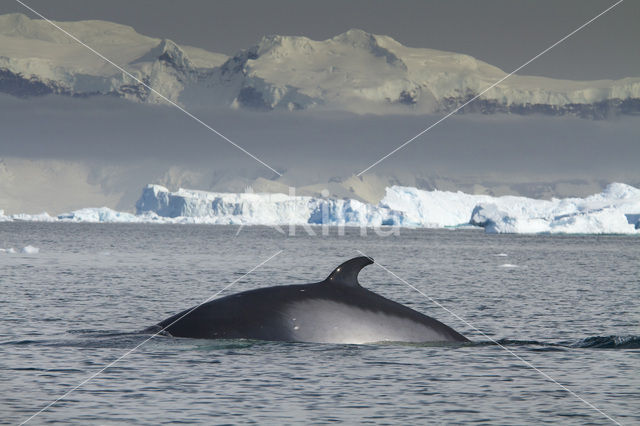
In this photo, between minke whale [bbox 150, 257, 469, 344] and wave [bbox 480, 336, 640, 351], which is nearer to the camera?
minke whale [bbox 150, 257, 469, 344]

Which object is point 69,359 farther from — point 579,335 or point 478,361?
point 579,335

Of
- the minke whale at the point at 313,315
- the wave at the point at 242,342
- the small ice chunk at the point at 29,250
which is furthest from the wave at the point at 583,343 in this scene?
the small ice chunk at the point at 29,250

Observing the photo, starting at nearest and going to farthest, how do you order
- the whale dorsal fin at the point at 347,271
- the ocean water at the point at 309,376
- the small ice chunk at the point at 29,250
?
the ocean water at the point at 309,376 → the whale dorsal fin at the point at 347,271 → the small ice chunk at the point at 29,250

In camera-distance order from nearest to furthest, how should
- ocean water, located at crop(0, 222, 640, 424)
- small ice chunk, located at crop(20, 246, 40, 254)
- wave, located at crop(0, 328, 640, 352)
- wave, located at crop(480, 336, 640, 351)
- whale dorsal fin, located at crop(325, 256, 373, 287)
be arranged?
1. ocean water, located at crop(0, 222, 640, 424)
2. whale dorsal fin, located at crop(325, 256, 373, 287)
3. wave, located at crop(0, 328, 640, 352)
4. wave, located at crop(480, 336, 640, 351)
5. small ice chunk, located at crop(20, 246, 40, 254)

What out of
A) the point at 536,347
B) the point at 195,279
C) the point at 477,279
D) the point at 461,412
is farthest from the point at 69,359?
the point at 477,279

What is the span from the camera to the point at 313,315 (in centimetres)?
1625

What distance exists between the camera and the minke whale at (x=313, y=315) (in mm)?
16172

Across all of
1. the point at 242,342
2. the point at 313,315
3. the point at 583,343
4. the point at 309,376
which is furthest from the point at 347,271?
the point at 583,343

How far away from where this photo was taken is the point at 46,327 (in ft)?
78.4

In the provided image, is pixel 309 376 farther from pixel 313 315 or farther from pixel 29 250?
pixel 29 250

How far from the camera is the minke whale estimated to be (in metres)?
16.2

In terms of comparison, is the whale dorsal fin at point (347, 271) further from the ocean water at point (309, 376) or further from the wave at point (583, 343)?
the wave at point (583, 343)

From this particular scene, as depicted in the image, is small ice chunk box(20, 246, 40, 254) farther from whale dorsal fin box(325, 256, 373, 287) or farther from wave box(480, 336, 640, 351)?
whale dorsal fin box(325, 256, 373, 287)

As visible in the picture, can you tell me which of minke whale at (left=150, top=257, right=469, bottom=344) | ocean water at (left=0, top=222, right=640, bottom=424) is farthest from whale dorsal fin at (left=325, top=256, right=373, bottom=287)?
ocean water at (left=0, top=222, right=640, bottom=424)
